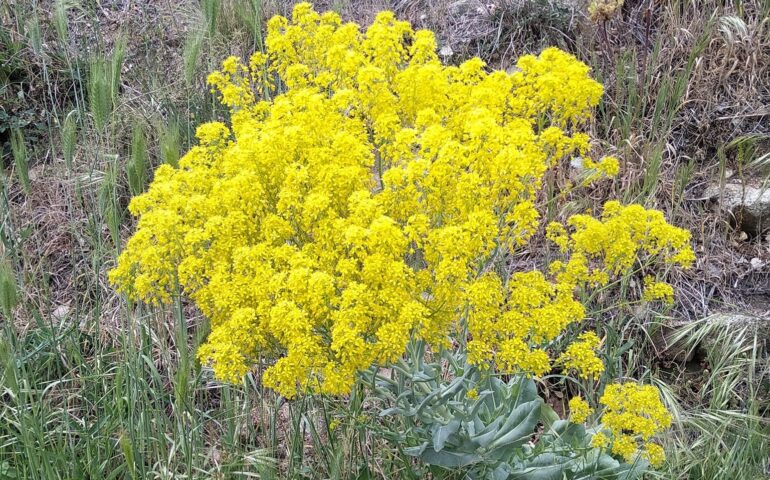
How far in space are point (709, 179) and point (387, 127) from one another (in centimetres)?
302

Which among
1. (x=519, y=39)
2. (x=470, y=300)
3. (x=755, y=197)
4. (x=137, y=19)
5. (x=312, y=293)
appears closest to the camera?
(x=312, y=293)

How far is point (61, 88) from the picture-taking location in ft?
19.0

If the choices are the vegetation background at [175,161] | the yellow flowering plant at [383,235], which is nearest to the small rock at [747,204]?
the vegetation background at [175,161]

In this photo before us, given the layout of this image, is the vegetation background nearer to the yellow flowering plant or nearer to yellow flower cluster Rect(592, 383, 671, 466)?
the yellow flowering plant

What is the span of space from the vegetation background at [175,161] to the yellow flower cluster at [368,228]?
294 mm

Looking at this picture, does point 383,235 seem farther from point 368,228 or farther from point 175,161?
point 175,161

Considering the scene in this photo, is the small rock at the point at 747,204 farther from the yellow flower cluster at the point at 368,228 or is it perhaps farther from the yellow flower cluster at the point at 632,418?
the yellow flower cluster at the point at 632,418

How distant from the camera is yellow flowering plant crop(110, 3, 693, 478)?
234 centimetres

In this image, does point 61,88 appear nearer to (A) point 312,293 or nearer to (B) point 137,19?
(B) point 137,19

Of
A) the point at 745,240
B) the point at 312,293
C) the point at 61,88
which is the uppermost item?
the point at 312,293

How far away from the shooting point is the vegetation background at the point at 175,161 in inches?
122

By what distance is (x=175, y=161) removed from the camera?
3.08 meters

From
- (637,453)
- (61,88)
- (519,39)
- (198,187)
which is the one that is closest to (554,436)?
(637,453)

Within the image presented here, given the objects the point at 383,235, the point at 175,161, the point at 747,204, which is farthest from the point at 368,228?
the point at 747,204
